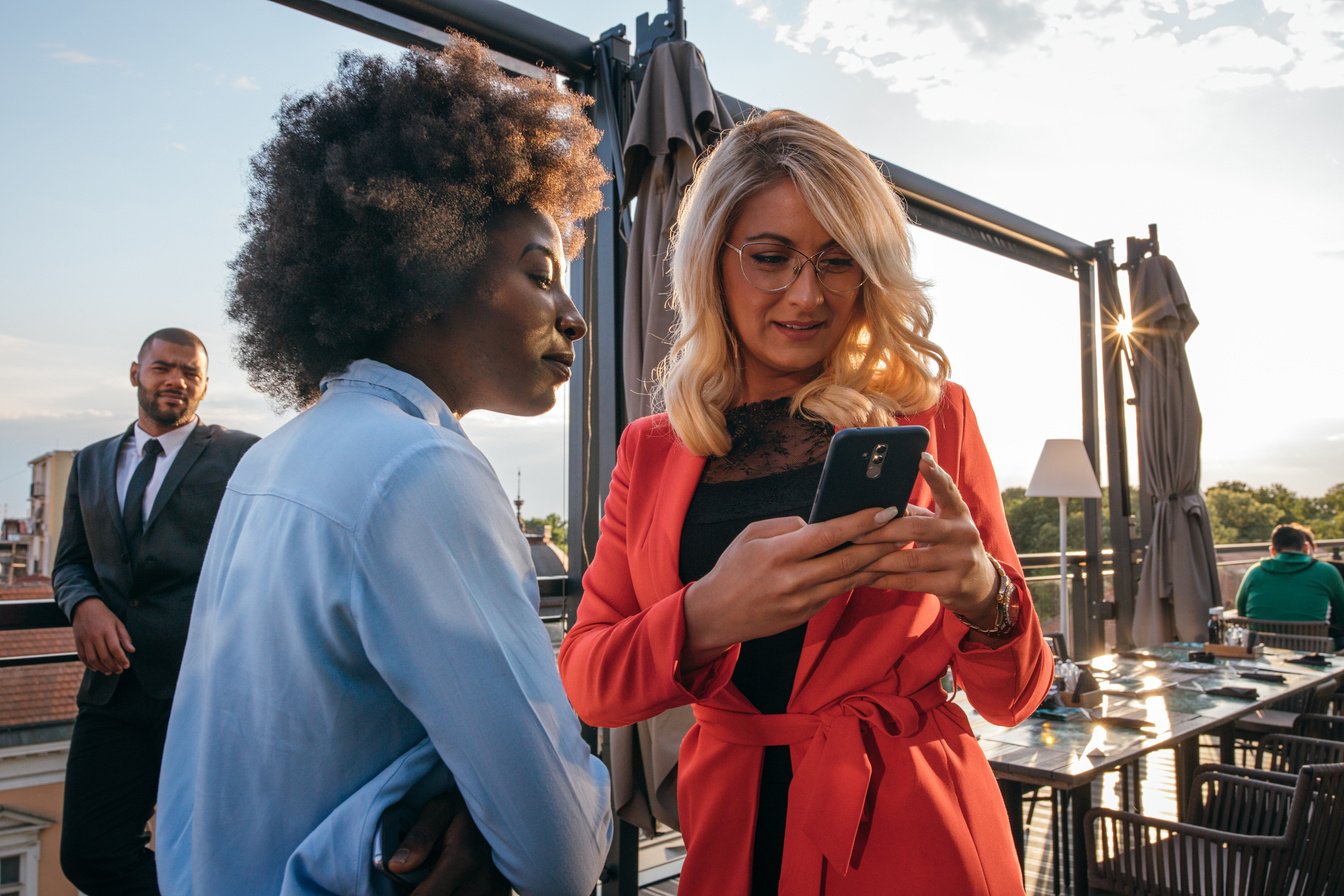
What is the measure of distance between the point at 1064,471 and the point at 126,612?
529 centimetres

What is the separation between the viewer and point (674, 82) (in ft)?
10.1

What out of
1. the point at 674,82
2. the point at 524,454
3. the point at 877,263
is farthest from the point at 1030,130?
the point at 877,263

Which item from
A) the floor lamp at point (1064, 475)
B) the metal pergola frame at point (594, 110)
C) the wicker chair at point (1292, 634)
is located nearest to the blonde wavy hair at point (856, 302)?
the metal pergola frame at point (594, 110)

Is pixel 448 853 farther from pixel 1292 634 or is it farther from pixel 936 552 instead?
pixel 1292 634

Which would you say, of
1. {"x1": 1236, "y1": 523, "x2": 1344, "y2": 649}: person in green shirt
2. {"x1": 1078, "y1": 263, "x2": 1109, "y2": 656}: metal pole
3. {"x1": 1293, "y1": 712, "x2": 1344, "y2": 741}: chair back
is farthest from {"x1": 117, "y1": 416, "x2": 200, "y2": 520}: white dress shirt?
{"x1": 1236, "y1": 523, "x2": 1344, "y2": 649}: person in green shirt

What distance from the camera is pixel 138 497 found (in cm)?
271

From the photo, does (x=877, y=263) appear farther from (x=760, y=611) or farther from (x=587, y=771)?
(x=587, y=771)

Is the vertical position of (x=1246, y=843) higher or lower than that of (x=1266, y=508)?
lower

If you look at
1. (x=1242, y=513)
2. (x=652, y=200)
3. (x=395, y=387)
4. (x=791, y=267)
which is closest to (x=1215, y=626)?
(x=652, y=200)

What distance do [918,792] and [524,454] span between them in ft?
7.54

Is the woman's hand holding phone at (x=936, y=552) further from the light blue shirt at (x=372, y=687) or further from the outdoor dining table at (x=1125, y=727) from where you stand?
the outdoor dining table at (x=1125, y=727)

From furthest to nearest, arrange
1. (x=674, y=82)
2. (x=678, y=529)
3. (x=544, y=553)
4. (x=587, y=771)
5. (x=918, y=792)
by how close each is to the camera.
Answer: (x=544, y=553) → (x=674, y=82) → (x=678, y=529) → (x=918, y=792) → (x=587, y=771)

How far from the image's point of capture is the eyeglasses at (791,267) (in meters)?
1.21

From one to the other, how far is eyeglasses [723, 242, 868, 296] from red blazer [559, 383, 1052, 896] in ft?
0.74
